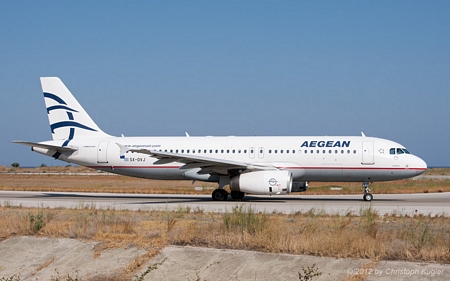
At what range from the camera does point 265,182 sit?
2597 centimetres

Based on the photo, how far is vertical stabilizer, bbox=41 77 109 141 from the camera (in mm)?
31875

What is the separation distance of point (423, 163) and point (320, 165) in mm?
5078

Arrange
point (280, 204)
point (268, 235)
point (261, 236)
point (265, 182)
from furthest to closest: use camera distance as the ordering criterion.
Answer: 1. point (265, 182)
2. point (280, 204)
3. point (268, 235)
4. point (261, 236)

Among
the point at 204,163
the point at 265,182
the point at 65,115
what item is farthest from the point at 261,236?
the point at 65,115

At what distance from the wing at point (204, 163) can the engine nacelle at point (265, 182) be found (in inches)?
26.6

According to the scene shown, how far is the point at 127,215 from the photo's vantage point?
748 inches

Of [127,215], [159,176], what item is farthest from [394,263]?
[159,176]

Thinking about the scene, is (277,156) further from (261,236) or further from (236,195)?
(261,236)

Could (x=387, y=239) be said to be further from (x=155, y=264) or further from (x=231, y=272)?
(x=155, y=264)

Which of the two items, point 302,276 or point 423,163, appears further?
point 423,163

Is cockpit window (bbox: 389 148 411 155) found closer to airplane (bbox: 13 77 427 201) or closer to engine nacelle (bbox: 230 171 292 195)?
airplane (bbox: 13 77 427 201)

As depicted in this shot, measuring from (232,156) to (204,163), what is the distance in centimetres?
246

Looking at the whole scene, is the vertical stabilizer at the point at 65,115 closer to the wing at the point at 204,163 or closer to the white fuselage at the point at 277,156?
the white fuselage at the point at 277,156

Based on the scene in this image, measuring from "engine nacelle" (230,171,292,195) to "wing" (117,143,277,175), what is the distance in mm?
675
